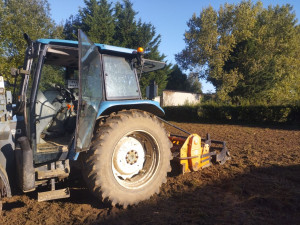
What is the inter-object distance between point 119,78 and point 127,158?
121 centimetres

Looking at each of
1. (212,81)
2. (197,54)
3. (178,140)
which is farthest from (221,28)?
(178,140)

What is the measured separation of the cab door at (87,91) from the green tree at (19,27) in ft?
25.9

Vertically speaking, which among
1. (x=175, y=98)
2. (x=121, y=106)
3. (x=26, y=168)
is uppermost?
(x=175, y=98)

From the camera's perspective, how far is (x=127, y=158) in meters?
3.54

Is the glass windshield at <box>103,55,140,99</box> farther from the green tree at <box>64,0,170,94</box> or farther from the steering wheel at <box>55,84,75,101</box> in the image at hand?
the green tree at <box>64,0,170,94</box>

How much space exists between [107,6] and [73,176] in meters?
23.9

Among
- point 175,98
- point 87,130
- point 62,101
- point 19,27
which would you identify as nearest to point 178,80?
point 175,98

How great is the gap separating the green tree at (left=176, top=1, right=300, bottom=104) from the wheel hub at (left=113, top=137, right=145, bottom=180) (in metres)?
22.8

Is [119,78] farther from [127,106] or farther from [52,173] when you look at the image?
[52,173]

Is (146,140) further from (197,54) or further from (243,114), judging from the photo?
(197,54)

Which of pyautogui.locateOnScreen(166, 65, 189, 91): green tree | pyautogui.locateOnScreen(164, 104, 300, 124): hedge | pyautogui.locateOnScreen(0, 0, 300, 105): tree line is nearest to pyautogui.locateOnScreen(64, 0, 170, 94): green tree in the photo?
pyautogui.locateOnScreen(0, 0, 300, 105): tree line

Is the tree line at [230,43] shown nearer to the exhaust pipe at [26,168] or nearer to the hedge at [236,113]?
the hedge at [236,113]

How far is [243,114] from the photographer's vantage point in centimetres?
1716

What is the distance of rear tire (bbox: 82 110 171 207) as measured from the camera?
2.98 m
